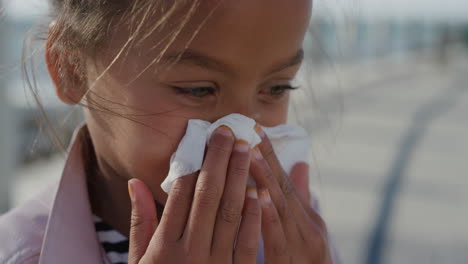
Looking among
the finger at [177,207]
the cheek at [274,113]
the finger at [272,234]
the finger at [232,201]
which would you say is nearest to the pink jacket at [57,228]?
the finger at [177,207]

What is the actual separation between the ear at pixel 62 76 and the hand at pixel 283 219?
616mm

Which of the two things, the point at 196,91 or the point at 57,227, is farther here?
the point at 57,227

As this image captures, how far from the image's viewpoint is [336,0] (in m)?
1.99

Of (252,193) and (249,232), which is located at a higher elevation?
(252,193)

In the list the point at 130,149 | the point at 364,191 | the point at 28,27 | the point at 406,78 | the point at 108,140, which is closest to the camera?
the point at 130,149

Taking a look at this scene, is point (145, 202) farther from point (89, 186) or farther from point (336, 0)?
point (336, 0)

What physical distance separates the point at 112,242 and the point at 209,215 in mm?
460

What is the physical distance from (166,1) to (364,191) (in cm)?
377

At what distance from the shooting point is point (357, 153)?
610 cm

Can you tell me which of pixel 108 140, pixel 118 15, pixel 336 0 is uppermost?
pixel 336 0

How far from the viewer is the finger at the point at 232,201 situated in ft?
4.68

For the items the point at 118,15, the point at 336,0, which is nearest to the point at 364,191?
the point at 336,0

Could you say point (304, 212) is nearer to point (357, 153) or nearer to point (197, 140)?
point (197, 140)

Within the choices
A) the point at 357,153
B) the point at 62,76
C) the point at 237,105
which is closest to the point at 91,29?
the point at 62,76
